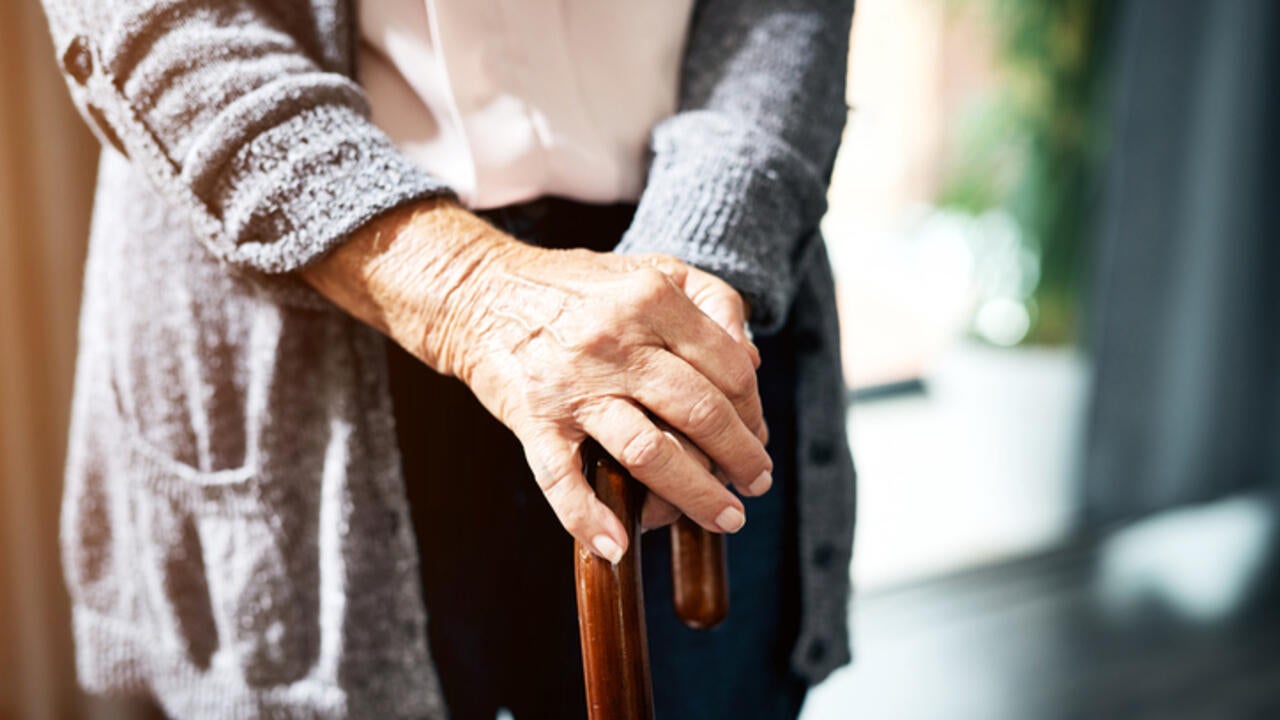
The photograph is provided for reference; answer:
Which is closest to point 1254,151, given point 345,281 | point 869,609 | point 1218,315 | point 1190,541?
point 1218,315

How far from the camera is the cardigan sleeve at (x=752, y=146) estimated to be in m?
0.53

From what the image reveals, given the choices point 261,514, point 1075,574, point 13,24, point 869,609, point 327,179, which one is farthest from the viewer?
point 1075,574

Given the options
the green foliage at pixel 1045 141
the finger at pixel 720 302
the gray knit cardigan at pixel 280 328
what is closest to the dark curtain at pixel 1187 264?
the green foliage at pixel 1045 141

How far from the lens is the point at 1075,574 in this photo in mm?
2309

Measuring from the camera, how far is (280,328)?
572mm

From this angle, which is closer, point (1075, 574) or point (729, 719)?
point (729, 719)

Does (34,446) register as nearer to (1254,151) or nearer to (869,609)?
(869,609)

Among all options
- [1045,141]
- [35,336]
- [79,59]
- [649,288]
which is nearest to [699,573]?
[649,288]

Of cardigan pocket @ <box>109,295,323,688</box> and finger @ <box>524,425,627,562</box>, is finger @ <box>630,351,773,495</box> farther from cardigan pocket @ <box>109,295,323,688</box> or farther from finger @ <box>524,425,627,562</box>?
cardigan pocket @ <box>109,295,323,688</box>

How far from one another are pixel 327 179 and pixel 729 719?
47 centimetres

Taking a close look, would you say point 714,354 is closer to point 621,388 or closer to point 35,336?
point 621,388

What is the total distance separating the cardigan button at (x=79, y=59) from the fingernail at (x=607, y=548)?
0.40 metres

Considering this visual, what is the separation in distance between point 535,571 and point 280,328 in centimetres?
23

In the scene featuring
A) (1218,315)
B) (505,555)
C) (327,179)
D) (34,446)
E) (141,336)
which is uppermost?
Answer: (327,179)
